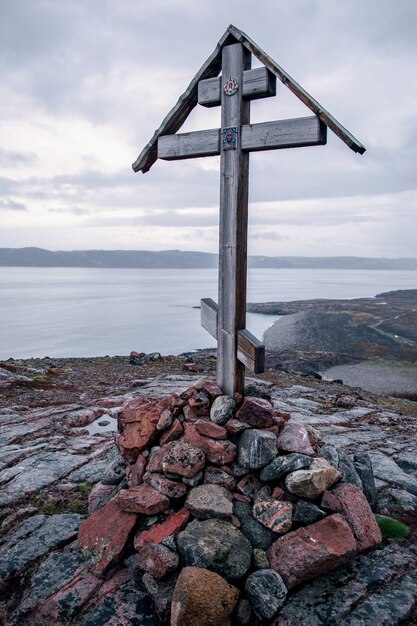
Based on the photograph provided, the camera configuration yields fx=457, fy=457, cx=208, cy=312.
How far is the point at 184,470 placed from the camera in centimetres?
504

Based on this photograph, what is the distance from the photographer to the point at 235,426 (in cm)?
542

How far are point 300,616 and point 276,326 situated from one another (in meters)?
57.2

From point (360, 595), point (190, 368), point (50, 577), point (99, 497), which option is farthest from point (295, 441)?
point (190, 368)

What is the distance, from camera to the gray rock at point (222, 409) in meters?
5.56

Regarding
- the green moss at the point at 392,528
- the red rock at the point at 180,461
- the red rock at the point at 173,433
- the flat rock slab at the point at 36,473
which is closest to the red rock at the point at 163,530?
the red rock at the point at 180,461

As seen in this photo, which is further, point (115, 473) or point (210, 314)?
point (210, 314)

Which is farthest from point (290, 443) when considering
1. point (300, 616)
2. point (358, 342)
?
point (358, 342)

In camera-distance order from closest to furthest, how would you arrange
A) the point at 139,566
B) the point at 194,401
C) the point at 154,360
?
the point at 139,566 < the point at 194,401 < the point at 154,360

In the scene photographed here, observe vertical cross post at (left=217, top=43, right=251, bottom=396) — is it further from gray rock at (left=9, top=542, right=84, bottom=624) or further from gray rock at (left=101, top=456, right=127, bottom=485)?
gray rock at (left=9, top=542, right=84, bottom=624)

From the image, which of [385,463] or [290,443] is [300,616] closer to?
[290,443]

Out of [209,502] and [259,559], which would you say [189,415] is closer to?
[209,502]

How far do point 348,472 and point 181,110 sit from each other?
16.6 feet

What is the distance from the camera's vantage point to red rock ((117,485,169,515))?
4.82 meters

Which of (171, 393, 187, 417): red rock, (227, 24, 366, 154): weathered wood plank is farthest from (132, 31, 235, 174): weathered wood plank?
(171, 393, 187, 417): red rock
